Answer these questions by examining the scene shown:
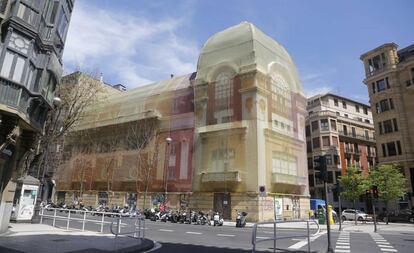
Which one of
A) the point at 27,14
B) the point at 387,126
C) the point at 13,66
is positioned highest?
the point at 387,126

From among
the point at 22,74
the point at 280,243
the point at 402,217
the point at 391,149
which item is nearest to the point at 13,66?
the point at 22,74

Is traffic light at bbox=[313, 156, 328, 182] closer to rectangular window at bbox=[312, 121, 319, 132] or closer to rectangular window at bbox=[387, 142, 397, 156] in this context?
rectangular window at bbox=[387, 142, 397, 156]

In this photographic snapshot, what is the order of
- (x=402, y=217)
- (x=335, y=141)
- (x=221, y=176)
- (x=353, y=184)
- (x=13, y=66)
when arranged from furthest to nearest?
(x=335, y=141)
(x=353, y=184)
(x=221, y=176)
(x=402, y=217)
(x=13, y=66)

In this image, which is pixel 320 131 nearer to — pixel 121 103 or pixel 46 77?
pixel 121 103

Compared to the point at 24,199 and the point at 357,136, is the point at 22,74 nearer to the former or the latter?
the point at 24,199

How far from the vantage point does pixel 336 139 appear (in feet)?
186

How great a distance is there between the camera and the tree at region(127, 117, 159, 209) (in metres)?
41.6

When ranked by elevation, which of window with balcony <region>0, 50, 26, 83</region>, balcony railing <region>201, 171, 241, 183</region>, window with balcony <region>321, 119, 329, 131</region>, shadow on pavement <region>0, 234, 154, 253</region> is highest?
window with balcony <region>321, 119, 329, 131</region>

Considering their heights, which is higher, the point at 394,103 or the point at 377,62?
the point at 377,62

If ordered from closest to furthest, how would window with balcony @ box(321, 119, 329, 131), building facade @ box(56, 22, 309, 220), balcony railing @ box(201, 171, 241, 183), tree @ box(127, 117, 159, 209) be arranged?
balcony railing @ box(201, 171, 241, 183) < building facade @ box(56, 22, 309, 220) < tree @ box(127, 117, 159, 209) < window with balcony @ box(321, 119, 329, 131)

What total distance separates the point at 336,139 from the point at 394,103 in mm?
13167

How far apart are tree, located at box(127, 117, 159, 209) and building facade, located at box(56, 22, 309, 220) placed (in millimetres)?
187

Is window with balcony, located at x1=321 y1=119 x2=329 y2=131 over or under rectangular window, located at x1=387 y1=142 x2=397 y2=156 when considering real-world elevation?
over

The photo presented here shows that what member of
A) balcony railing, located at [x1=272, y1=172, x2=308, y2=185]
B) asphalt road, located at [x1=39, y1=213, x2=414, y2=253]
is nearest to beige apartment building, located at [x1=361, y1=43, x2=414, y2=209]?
balcony railing, located at [x1=272, y1=172, x2=308, y2=185]
